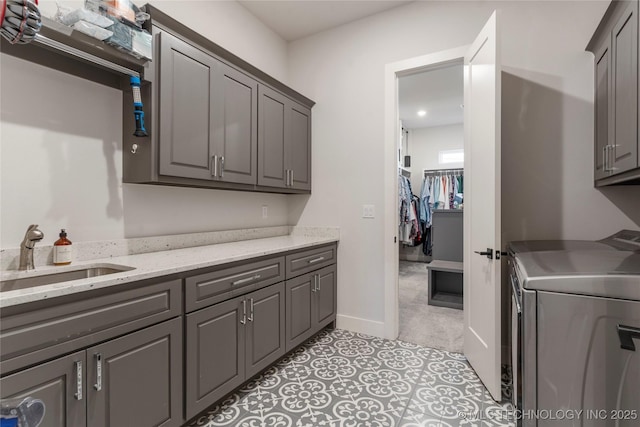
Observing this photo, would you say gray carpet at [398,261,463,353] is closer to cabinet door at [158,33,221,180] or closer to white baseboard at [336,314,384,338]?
white baseboard at [336,314,384,338]

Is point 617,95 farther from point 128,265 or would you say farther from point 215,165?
point 128,265

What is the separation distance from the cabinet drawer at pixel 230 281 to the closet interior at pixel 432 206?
145cm

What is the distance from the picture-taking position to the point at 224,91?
6.72 ft

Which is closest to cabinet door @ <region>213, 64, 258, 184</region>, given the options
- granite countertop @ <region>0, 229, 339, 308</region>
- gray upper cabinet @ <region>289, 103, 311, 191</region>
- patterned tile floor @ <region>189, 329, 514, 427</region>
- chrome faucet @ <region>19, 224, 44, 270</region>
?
gray upper cabinet @ <region>289, 103, 311, 191</region>

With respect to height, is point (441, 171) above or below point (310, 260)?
above

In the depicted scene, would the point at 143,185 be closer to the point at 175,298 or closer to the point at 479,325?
the point at 175,298

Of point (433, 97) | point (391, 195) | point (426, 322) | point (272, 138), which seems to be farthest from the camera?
point (433, 97)

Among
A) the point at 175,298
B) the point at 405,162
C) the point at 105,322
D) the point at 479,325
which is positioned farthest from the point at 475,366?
the point at 405,162

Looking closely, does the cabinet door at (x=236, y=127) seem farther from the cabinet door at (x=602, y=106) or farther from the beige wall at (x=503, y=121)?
the cabinet door at (x=602, y=106)

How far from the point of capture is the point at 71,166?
61.2 inches

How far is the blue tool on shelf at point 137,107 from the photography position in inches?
61.3

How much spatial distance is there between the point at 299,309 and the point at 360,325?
781mm

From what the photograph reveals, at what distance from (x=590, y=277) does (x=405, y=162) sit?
5300 mm

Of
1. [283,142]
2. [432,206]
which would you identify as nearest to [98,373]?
[283,142]
